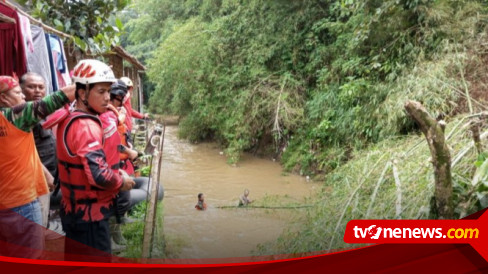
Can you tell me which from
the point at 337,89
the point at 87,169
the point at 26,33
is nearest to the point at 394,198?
the point at 87,169

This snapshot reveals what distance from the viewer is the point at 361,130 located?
6648mm

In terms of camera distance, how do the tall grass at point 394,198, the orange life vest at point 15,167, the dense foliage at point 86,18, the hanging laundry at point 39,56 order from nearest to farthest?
the orange life vest at point 15,167
the tall grass at point 394,198
the hanging laundry at point 39,56
the dense foliage at point 86,18

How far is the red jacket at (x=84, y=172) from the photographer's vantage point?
1748mm

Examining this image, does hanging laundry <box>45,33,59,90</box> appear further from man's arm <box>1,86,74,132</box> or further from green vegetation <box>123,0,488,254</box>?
green vegetation <box>123,0,488,254</box>

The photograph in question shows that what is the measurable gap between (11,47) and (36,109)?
1833 mm

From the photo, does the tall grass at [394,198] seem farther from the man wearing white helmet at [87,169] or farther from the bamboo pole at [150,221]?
the man wearing white helmet at [87,169]

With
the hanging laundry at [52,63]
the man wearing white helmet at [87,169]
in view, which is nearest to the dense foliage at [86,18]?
the hanging laundry at [52,63]

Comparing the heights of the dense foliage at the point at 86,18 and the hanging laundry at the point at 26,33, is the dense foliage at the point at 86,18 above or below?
above

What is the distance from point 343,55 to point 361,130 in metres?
2.36

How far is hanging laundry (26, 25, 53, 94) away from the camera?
11.0 feet

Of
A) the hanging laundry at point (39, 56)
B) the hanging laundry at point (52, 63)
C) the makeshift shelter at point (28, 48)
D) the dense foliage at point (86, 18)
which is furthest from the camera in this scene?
the dense foliage at point (86, 18)

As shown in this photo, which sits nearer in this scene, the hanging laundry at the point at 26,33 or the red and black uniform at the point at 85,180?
the red and black uniform at the point at 85,180

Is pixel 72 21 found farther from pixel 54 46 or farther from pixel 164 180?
pixel 164 180

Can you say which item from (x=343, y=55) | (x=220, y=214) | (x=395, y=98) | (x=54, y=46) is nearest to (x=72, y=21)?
(x=54, y=46)
